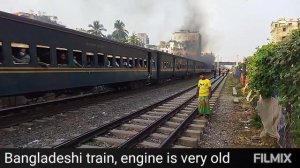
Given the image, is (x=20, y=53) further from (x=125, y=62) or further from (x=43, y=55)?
(x=125, y=62)

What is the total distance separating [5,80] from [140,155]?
23.7ft

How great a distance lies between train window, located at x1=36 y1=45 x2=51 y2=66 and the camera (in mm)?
12484

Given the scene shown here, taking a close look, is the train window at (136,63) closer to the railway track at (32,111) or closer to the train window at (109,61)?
the train window at (109,61)

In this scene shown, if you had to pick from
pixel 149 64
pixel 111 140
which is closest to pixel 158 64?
pixel 149 64

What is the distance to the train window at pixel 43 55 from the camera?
12.5 metres

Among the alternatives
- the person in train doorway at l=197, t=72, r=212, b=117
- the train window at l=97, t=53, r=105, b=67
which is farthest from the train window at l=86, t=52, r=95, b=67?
the person in train doorway at l=197, t=72, r=212, b=117

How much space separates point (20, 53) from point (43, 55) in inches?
56.7

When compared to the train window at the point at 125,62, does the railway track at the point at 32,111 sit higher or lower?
lower

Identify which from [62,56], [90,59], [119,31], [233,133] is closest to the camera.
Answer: [233,133]

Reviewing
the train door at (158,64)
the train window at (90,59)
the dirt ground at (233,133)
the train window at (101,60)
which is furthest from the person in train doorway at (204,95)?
the train door at (158,64)

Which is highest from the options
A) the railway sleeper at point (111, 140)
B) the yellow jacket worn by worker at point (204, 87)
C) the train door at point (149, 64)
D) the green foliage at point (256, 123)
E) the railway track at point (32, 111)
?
the train door at point (149, 64)

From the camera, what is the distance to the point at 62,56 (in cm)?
1415

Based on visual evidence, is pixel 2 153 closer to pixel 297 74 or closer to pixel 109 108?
pixel 297 74

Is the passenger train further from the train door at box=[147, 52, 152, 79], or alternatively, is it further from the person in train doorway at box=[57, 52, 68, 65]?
the train door at box=[147, 52, 152, 79]
